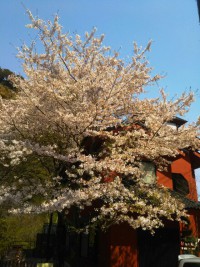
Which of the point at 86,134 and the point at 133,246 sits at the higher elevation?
the point at 86,134

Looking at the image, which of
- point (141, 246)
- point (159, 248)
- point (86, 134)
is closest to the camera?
point (86, 134)

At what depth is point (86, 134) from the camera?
9977 mm

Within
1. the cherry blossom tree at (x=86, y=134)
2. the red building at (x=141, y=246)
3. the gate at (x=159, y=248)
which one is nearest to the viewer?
the cherry blossom tree at (x=86, y=134)

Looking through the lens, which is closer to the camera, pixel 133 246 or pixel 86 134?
pixel 86 134

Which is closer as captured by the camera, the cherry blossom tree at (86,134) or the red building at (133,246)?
the cherry blossom tree at (86,134)

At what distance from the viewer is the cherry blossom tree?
9.03m

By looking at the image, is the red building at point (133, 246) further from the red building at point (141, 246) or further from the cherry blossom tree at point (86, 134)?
the cherry blossom tree at point (86, 134)

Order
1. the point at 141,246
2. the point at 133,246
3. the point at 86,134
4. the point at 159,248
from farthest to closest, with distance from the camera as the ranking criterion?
the point at 159,248 → the point at 141,246 → the point at 133,246 → the point at 86,134

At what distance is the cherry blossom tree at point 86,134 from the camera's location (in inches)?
356

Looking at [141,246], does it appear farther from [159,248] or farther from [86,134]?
[86,134]

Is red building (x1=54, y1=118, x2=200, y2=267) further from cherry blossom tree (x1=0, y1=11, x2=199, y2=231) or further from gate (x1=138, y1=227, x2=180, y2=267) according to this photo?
cherry blossom tree (x1=0, y1=11, x2=199, y2=231)

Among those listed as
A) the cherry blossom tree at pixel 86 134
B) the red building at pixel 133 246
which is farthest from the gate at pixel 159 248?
the cherry blossom tree at pixel 86 134

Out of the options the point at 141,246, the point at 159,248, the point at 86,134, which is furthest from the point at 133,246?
the point at 86,134

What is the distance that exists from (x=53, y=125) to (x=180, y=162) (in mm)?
12587
